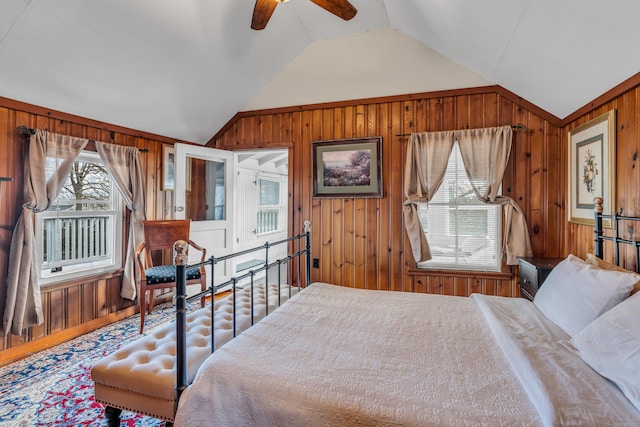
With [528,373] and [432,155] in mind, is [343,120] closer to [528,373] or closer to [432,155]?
[432,155]

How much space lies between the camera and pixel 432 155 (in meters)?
3.34

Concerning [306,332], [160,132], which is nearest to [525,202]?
[306,332]

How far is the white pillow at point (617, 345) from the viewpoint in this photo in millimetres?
1068

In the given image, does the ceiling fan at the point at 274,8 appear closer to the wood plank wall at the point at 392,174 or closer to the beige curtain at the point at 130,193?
the wood plank wall at the point at 392,174

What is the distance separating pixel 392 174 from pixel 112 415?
121 inches

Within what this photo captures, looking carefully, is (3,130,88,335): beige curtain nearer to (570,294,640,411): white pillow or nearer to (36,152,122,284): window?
(36,152,122,284): window

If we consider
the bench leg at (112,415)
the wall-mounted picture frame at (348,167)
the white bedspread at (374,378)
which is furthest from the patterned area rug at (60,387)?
the wall-mounted picture frame at (348,167)

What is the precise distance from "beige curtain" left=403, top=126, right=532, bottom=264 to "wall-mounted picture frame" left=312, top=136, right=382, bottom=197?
0.39 meters

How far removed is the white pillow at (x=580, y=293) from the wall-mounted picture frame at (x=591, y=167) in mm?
802

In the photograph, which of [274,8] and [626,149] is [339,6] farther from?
[626,149]

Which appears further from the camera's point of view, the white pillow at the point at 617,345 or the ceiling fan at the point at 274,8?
the ceiling fan at the point at 274,8

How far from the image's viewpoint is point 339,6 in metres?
2.15

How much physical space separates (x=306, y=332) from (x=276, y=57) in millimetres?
3089

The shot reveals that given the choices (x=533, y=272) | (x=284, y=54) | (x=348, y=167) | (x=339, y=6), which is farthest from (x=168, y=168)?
(x=533, y=272)
